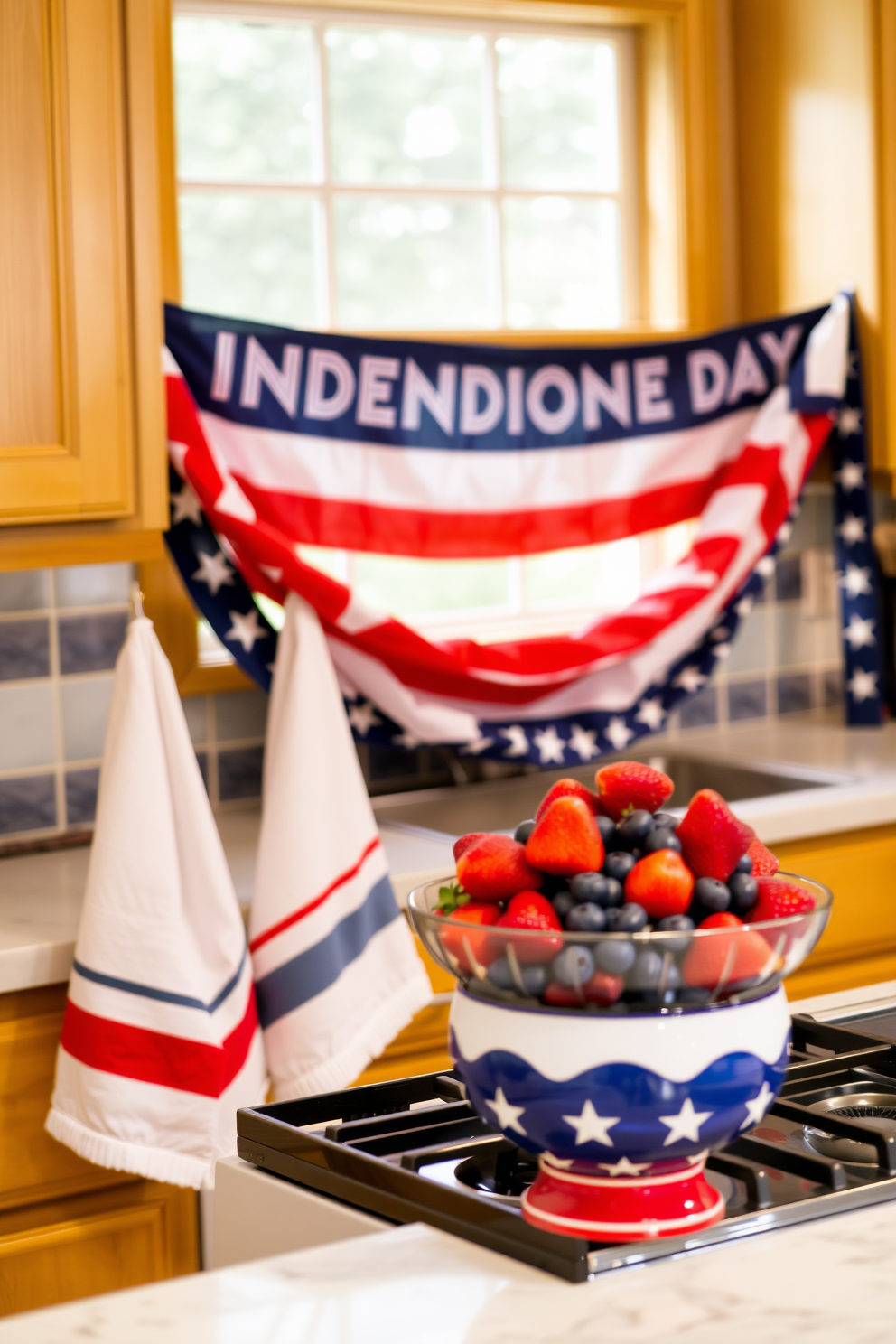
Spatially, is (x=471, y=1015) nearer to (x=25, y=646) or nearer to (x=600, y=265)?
(x=25, y=646)

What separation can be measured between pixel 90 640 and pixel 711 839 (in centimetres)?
159

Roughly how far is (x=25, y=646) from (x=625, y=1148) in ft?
5.19

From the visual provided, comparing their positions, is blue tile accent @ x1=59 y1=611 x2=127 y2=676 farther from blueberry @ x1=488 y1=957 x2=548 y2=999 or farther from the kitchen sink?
blueberry @ x1=488 y1=957 x2=548 y2=999

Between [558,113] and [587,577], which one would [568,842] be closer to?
[587,577]

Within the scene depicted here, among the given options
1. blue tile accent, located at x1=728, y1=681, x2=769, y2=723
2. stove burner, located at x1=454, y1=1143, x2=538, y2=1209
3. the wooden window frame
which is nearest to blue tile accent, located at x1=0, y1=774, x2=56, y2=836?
the wooden window frame

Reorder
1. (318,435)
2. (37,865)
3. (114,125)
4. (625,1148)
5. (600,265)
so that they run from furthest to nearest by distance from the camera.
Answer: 1. (600,265)
2. (318,435)
3. (37,865)
4. (114,125)
5. (625,1148)

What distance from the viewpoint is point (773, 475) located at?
274 cm

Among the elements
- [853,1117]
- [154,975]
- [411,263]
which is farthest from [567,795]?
[411,263]

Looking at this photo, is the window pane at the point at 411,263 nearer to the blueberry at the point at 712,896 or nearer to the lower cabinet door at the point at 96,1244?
the lower cabinet door at the point at 96,1244

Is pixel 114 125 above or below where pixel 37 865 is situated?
above

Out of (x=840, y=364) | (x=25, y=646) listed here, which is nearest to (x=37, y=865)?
(x=25, y=646)

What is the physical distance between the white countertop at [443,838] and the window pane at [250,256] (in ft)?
2.61

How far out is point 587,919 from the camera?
2.82 feet

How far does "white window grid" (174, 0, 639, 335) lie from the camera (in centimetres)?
257
